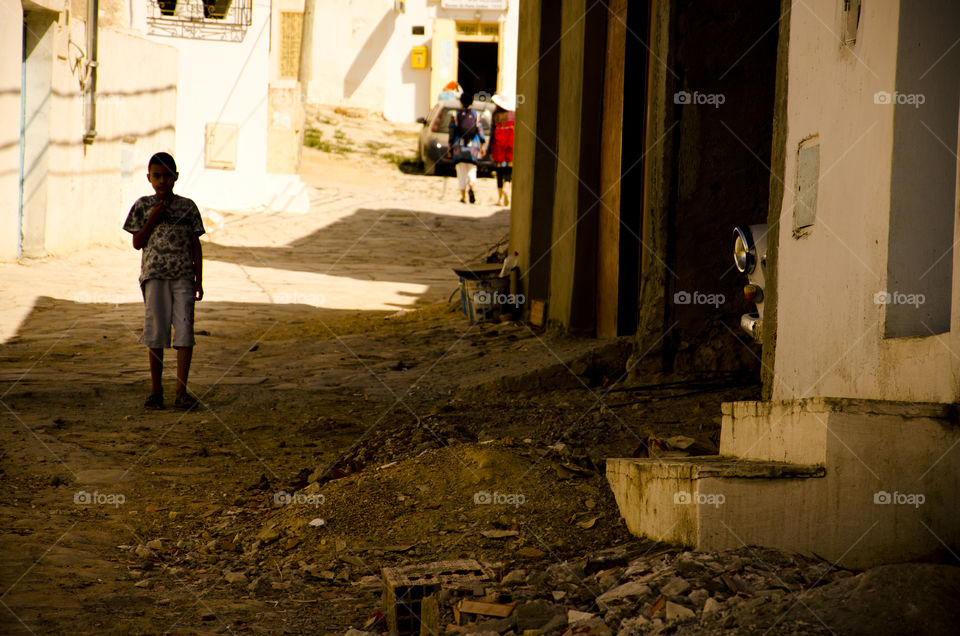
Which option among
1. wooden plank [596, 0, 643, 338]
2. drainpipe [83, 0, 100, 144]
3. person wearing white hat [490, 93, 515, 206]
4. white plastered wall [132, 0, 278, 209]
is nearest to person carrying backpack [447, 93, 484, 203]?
person wearing white hat [490, 93, 515, 206]

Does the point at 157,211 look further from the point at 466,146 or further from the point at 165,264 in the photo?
the point at 466,146

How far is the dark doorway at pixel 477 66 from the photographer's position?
103ft

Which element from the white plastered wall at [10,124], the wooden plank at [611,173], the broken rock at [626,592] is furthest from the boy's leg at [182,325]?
the white plastered wall at [10,124]

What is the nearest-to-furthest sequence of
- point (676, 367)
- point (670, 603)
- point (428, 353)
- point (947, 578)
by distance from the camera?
point (947, 578) → point (670, 603) → point (676, 367) → point (428, 353)

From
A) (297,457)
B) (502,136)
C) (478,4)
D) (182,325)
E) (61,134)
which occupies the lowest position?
(297,457)

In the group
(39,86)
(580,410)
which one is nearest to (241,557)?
(580,410)

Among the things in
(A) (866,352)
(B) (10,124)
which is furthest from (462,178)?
(A) (866,352)

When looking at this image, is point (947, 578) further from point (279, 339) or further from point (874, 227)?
point (279, 339)

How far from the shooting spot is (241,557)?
394cm

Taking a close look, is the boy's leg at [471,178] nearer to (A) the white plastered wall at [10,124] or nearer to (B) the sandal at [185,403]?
(A) the white plastered wall at [10,124]

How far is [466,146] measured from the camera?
679 inches

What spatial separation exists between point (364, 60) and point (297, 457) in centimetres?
2513

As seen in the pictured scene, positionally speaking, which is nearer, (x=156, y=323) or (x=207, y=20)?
(x=156, y=323)

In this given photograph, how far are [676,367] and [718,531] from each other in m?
2.97
